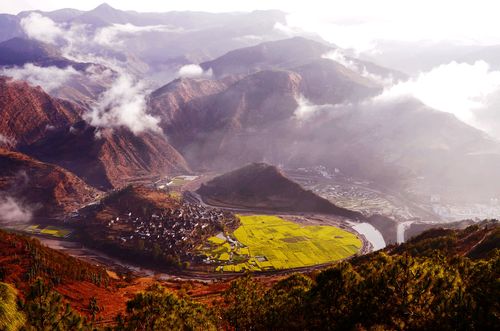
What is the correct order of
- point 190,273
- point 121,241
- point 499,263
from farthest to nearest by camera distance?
point 121,241
point 190,273
point 499,263

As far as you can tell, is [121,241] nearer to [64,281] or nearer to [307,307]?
[64,281]

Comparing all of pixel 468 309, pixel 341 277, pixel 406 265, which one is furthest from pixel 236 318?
pixel 468 309

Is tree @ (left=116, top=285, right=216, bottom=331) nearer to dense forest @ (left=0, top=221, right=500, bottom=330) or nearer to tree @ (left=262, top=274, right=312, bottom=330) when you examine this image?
dense forest @ (left=0, top=221, right=500, bottom=330)

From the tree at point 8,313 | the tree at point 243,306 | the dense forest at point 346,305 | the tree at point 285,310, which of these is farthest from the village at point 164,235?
the tree at point 8,313

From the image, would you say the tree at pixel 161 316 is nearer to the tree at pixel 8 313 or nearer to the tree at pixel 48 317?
the tree at pixel 48 317

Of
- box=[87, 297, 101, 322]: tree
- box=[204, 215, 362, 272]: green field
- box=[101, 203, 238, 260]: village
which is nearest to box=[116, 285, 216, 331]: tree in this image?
box=[87, 297, 101, 322]: tree

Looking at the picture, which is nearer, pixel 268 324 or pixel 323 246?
pixel 268 324
